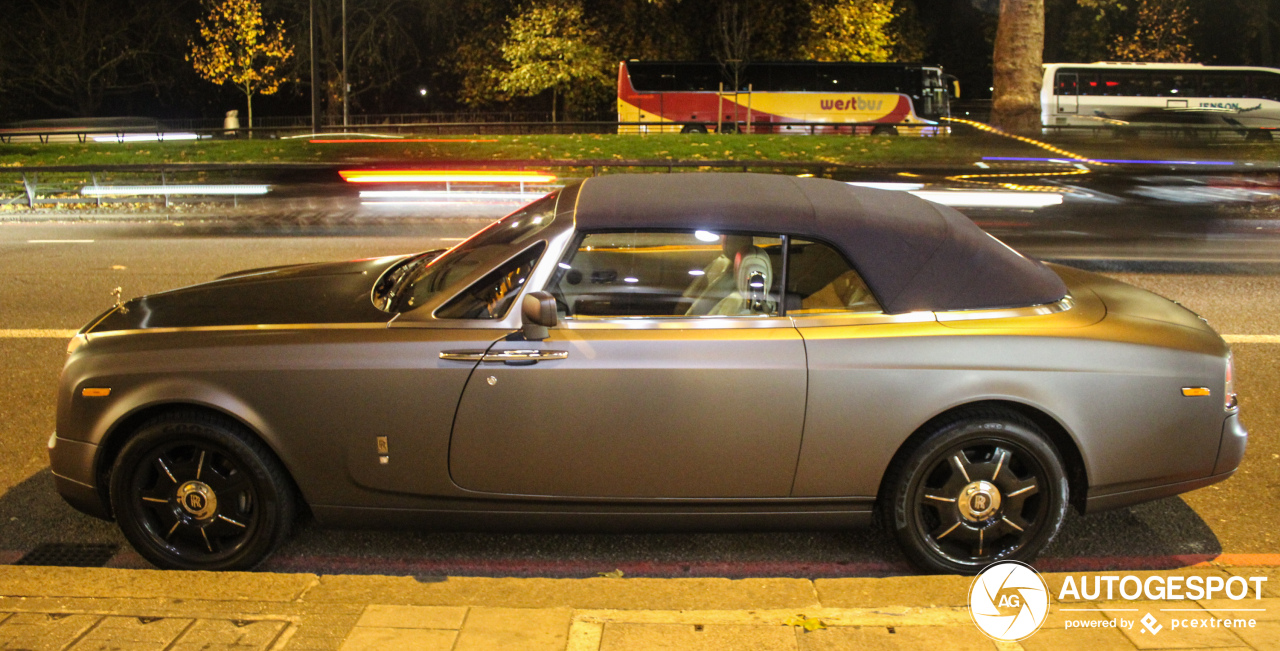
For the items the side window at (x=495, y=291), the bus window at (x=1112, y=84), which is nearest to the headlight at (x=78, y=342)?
the side window at (x=495, y=291)

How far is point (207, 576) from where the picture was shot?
3.58m

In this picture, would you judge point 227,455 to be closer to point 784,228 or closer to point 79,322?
point 784,228

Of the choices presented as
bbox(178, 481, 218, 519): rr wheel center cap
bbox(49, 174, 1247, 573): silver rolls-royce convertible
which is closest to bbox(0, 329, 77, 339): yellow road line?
bbox(49, 174, 1247, 573): silver rolls-royce convertible

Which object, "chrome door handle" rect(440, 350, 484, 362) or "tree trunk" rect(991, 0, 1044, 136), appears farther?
"tree trunk" rect(991, 0, 1044, 136)

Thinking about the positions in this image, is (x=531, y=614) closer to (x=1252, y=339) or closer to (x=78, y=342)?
(x=78, y=342)

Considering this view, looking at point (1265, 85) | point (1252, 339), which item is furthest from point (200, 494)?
point (1265, 85)

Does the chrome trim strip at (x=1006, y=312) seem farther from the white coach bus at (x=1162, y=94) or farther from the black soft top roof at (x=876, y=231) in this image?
the white coach bus at (x=1162, y=94)

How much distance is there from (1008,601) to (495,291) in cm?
209

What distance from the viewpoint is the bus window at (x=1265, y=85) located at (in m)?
36.2

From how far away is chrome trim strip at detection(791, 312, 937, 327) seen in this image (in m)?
3.78

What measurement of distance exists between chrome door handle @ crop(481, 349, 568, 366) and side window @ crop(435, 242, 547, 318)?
18 centimetres

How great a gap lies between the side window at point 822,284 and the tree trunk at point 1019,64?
866 inches

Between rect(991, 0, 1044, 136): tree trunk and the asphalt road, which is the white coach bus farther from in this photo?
the asphalt road

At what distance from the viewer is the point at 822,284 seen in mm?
3867
